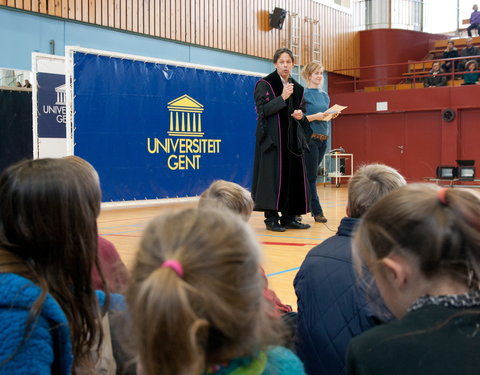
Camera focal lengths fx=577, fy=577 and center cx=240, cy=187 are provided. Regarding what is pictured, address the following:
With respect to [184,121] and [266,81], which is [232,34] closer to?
[184,121]

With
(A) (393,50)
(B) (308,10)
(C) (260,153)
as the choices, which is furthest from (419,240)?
(A) (393,50)

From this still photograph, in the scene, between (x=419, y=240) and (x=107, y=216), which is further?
(x=107, y=216)

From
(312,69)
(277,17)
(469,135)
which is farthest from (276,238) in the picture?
(469,135)

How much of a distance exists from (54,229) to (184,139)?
660 cm

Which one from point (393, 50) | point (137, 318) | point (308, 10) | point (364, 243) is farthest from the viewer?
point (393, 50)

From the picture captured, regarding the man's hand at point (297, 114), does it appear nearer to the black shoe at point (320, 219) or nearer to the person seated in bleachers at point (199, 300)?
the black shoe at point (320, 219)

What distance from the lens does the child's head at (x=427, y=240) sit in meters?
0.98

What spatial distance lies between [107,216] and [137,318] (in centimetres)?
639

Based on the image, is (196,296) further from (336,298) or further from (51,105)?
(51,105)

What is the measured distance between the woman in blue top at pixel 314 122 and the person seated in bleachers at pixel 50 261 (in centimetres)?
436

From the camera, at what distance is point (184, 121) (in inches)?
307

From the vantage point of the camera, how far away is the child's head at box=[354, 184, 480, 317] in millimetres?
984

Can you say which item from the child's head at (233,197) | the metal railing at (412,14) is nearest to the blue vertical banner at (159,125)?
the child's head at (233,197)

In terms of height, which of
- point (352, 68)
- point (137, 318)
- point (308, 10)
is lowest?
point (137, 318)
